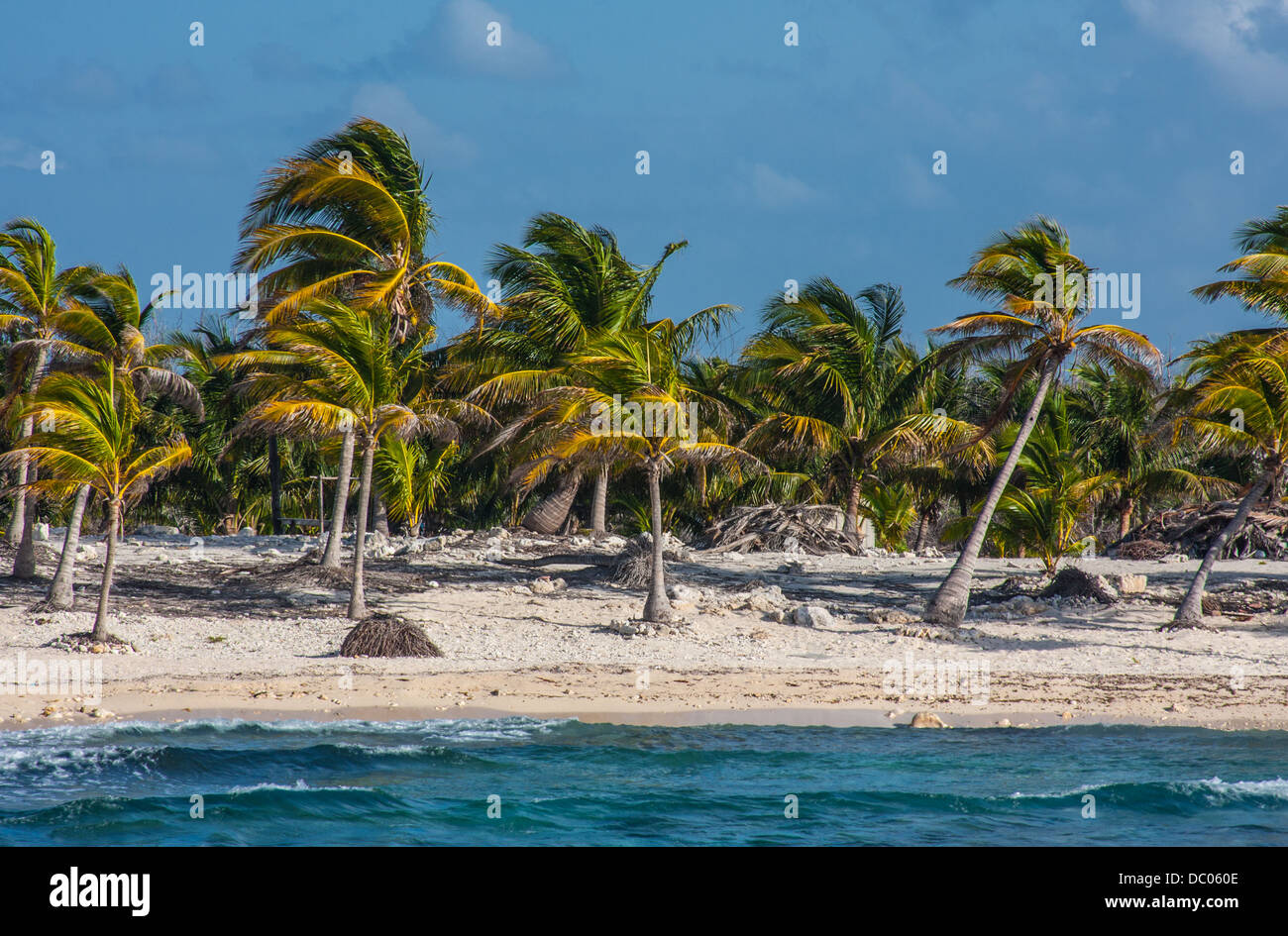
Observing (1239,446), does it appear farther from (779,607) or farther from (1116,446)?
(1116,446)

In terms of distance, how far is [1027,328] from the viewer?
54.4 feet

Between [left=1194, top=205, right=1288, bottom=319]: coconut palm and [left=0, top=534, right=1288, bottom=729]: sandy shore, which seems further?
[left=1194, top=205, right=1288, bottom=319]: coconut palm

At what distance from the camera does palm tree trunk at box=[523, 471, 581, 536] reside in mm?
26500

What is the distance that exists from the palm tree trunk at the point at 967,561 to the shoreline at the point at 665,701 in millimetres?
2903

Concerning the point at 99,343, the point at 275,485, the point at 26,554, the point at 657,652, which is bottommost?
the point at 657,652

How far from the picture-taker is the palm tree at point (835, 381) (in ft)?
81.6

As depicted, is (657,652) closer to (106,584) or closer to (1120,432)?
(106,584)

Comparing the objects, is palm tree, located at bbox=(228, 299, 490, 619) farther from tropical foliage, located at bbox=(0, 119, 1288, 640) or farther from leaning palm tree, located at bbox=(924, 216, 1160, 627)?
leaning palm tree, located at bbox=(924, 216, 1160, 627)

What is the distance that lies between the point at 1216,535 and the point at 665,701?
52.0 ft

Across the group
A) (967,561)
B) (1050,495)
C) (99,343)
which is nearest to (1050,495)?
(1050,495)

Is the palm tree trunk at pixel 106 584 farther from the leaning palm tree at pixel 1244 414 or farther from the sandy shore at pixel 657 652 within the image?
the leaning palm tree at pixel 1244 414

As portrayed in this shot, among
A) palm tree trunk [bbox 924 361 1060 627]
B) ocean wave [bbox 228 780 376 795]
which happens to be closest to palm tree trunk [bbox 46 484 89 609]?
ocean wave [bbox 228 780 376 795]

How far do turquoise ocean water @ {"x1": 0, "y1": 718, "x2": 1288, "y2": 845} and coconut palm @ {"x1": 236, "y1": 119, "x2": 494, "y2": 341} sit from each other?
32.7ft
